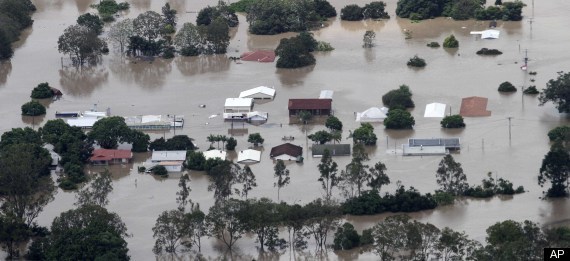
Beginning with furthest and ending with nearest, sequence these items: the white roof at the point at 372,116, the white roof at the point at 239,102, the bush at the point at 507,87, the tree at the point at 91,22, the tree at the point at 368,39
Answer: the tree at the point at 91,22
the tree at the point at 368,39
the bush at the point at 507,87
the white roof at the point at 239,102
the white roof at the point at 372,116

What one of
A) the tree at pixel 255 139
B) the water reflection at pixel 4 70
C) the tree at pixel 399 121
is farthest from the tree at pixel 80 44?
the tree at pixel 399 121

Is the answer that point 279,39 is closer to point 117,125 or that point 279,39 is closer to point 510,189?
point 117,125

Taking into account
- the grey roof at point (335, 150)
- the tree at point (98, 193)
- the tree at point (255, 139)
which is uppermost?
the tree at point (255, 139)

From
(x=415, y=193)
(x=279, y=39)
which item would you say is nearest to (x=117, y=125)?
(x=415, y=193)

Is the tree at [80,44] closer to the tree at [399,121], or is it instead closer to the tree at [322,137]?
the tree at [322,137]

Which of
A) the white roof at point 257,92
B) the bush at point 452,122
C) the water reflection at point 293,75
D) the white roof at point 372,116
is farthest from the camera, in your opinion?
the water reflection at point 293,75

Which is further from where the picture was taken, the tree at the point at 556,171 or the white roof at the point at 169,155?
the white roof at the point at 169,155

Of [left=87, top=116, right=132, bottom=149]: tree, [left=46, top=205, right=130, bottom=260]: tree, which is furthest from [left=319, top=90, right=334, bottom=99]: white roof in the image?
[left=46, top=205, right=130, bottom=260]: tree

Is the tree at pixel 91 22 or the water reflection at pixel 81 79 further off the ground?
the tree at pixel 91 22
